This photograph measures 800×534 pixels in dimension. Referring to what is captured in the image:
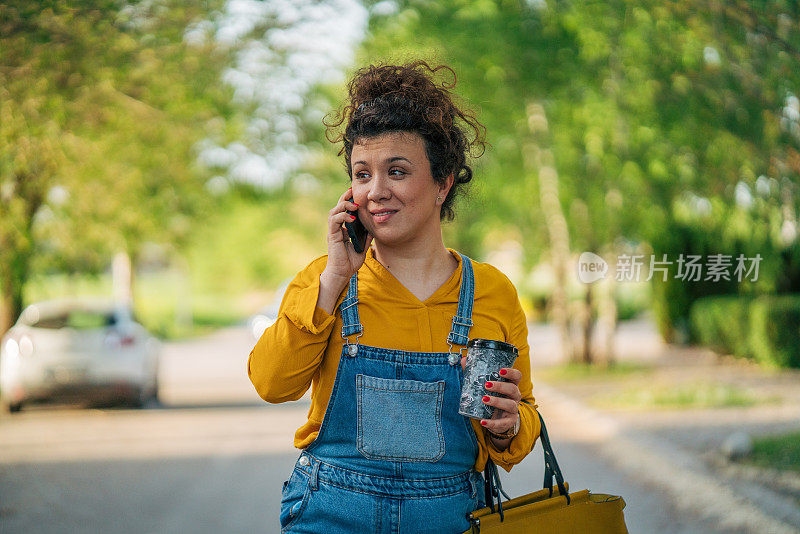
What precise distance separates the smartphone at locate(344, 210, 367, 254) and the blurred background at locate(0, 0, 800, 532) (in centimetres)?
46

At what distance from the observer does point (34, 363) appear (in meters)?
11.9

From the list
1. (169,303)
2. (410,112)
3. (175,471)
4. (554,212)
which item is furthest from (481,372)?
(169,303)

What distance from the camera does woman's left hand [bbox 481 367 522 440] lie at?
2105 millimetres

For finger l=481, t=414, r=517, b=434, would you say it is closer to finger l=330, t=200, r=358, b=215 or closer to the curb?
finger l=330, t=200, r=358, b=215

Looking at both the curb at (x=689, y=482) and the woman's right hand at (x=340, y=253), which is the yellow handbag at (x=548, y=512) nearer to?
the woman's right hand at (x=340, y=253)

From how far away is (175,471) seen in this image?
843cm

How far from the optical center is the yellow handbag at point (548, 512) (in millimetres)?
2225

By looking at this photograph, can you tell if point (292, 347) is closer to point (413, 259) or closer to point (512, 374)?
point (413, 259)

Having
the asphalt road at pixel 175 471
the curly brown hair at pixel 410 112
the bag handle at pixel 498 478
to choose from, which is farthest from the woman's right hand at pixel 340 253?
the asphalt road at pixel 175 471

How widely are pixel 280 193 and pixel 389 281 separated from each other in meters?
18.4

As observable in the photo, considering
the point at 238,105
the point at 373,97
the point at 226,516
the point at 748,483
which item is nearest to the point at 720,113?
the point at 748,483

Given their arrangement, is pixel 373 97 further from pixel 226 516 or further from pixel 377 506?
pixel 226 516

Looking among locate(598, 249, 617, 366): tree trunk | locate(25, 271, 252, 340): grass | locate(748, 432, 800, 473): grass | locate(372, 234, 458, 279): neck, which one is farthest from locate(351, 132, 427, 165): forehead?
locate(598, 249, 617, 366): tree trunk

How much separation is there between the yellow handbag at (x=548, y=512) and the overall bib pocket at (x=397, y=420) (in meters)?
0.20
